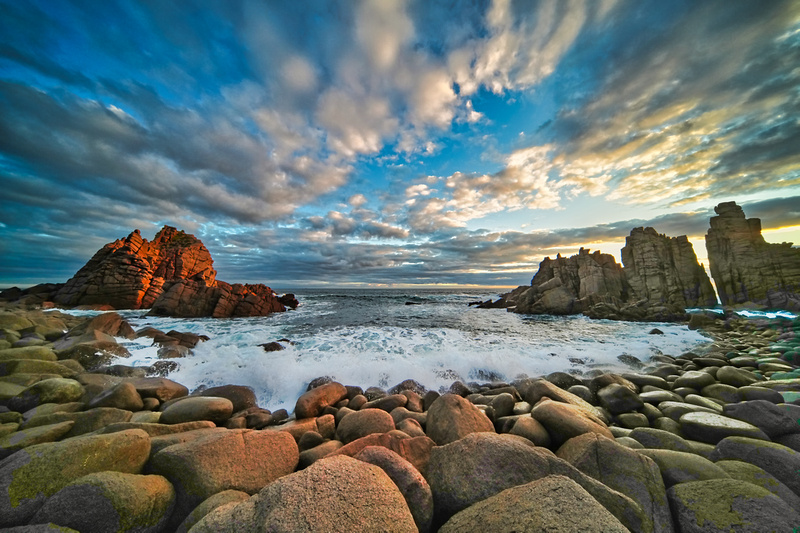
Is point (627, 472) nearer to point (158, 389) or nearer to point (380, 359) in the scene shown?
point (380, 359)

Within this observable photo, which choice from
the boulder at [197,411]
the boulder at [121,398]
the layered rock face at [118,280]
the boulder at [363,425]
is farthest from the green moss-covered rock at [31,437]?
the layered rock face at [118,280]

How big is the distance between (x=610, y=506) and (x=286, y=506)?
2.61 metres

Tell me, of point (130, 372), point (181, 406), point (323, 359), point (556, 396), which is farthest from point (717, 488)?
point (130, 372)

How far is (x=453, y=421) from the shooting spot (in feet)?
13.4

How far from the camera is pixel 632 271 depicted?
108ft

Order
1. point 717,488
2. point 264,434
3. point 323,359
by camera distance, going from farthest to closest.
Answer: point 323,359, point 264,434, point 717,488

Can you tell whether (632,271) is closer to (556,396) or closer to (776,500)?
(556,396)

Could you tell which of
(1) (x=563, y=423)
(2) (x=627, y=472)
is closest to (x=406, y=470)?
(2) (x=627, y=472)

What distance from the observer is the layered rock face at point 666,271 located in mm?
29906

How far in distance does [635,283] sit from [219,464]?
139ft

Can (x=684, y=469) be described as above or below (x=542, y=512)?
below

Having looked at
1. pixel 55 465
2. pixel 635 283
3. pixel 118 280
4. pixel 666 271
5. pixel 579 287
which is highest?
pixel 118 280

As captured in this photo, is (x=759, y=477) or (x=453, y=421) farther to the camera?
(x=453, y=421)

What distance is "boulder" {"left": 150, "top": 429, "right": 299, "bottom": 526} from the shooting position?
2748 millimetres
